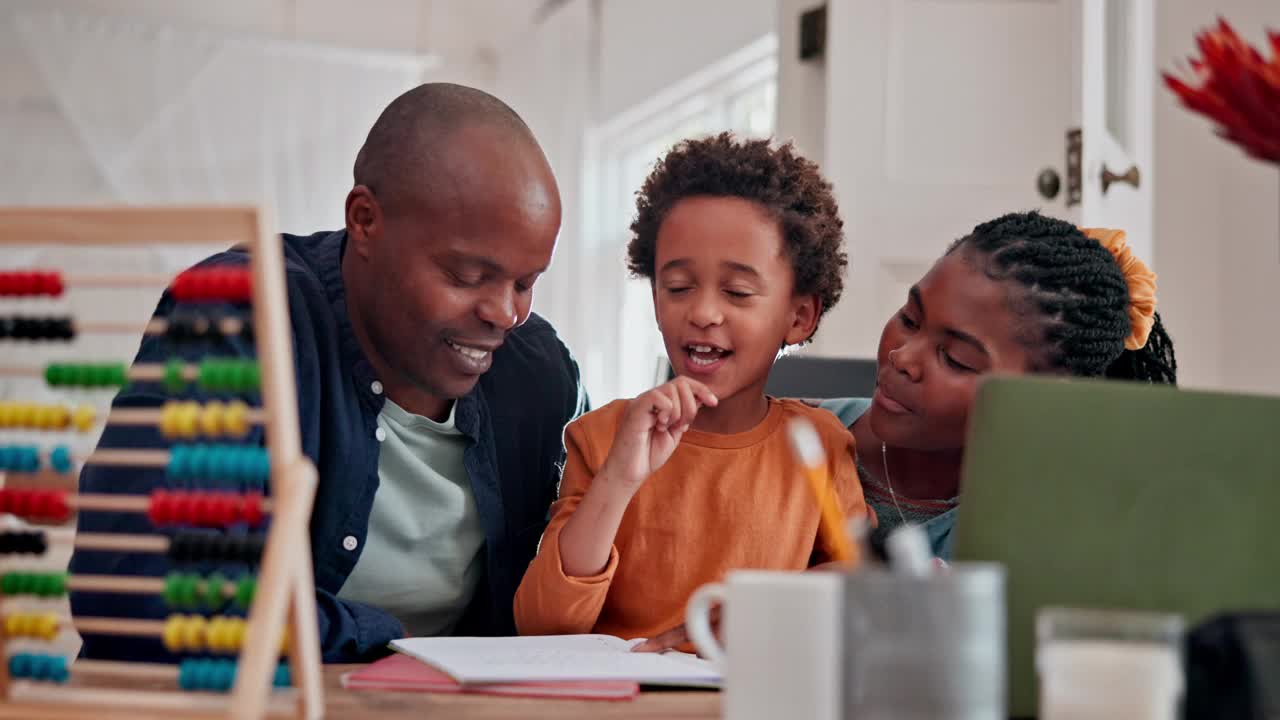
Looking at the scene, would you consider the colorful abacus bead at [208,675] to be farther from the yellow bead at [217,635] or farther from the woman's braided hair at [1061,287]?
the woman's braided hair at [1061,287]

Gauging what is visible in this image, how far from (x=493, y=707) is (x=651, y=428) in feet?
1.53

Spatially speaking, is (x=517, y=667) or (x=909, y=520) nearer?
(x=517, y=667)

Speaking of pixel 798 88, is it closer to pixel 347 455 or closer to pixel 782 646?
pixel 347 455

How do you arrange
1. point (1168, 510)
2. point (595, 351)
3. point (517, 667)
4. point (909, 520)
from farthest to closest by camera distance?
1. point (595, 351)
2. point (909, 520)
3. point (517, 667)
4. point (1168, 510)

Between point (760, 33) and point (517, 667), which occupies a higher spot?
point (760, 33)

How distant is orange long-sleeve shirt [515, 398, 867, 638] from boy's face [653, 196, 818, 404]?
0.09 meters

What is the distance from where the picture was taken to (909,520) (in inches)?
61.7

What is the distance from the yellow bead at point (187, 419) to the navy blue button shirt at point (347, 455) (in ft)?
0.90

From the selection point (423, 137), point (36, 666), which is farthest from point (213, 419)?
point (423, 137)

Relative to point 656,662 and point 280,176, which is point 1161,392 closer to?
point 656,662

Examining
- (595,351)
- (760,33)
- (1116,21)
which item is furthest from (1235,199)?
(595,351)

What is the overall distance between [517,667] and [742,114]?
13.7 ft

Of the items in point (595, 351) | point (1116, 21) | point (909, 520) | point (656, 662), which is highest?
point (1116, 21)

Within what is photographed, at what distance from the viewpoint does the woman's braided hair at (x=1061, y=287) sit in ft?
4.95
